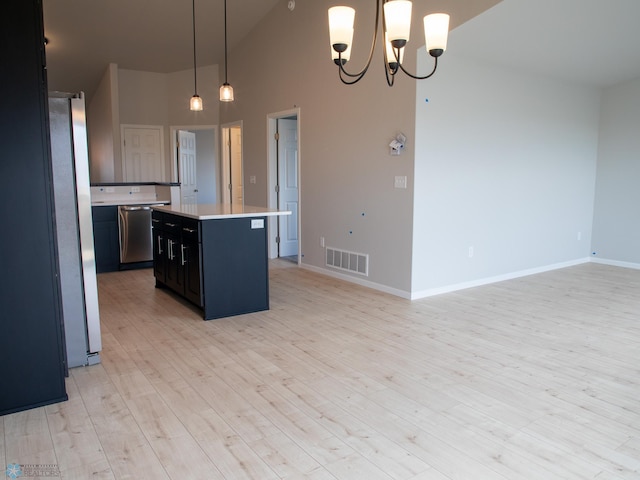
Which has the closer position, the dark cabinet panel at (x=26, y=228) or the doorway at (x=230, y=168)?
the dark cabinet panel at (x=26, y=228)

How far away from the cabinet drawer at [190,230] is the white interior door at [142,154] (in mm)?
4258

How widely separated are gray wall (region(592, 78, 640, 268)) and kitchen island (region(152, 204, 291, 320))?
5.08 metres

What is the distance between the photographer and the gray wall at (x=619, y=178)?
6430 mm

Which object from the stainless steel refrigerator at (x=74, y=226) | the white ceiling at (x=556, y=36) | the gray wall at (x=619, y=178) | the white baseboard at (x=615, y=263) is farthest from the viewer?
the white baseboard at (x=615, y=263)

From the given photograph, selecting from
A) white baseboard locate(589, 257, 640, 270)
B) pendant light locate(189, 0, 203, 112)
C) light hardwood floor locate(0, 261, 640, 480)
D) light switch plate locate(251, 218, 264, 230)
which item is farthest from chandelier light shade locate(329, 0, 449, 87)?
white baseboard locate(589, 257, 640, 270)

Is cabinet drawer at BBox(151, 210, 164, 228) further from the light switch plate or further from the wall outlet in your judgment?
the wall outlet

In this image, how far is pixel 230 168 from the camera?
8.16 meters

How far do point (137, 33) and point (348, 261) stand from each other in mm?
4491

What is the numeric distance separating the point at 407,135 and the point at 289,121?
8.43 feet

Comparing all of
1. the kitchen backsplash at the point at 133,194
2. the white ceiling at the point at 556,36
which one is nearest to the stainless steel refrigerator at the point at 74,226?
the kitchen backsplash at the point at 133,194

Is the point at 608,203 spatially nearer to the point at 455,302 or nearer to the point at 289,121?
the point at 455,302

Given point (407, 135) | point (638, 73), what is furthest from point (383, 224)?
point (638, 73)

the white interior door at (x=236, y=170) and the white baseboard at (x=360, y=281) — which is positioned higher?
the white interior door at (x=236, y=170)

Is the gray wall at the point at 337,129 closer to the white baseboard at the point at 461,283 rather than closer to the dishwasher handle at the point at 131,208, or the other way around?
the white baseboard at the point at 461,283
